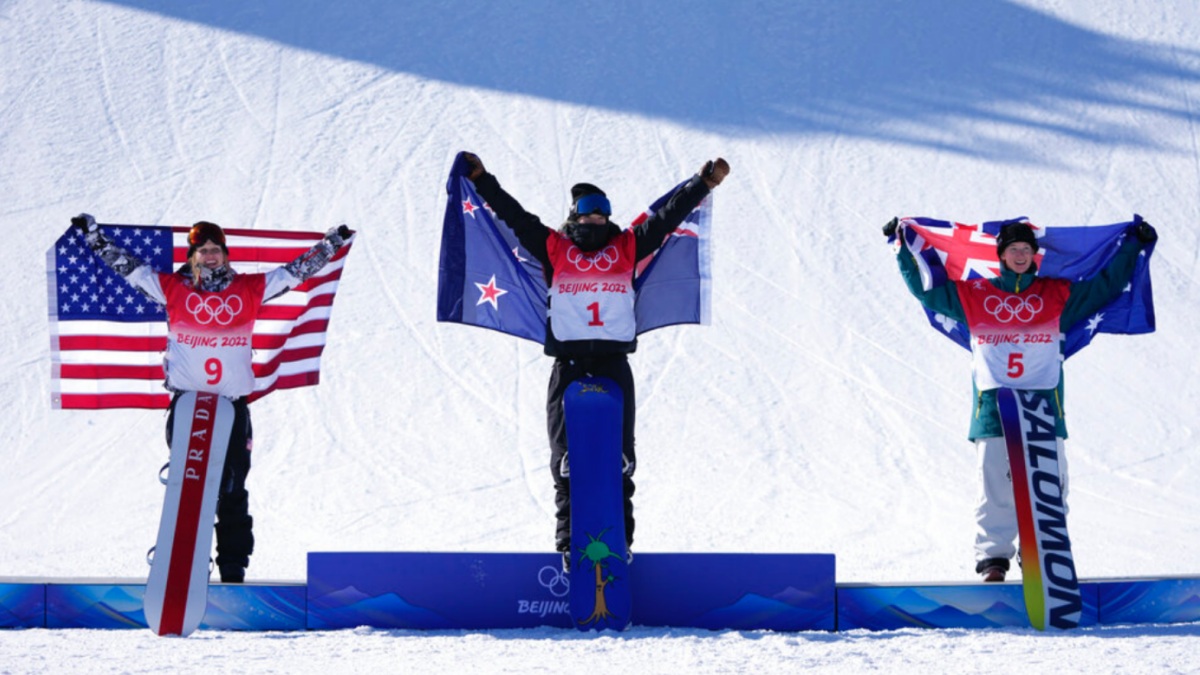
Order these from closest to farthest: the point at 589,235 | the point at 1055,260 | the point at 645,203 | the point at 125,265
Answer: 1. the point at 589,235
2. the point at 125,265
3. the point at 1055,260
4. the point at 645,203

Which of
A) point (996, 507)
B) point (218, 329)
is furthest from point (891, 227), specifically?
point (218, 329)

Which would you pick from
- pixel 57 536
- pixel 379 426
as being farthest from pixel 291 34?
pixel 57 536

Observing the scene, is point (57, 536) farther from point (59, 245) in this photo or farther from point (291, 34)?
point (291, 34)

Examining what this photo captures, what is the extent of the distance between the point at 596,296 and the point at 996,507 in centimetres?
156

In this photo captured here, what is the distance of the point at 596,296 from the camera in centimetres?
531

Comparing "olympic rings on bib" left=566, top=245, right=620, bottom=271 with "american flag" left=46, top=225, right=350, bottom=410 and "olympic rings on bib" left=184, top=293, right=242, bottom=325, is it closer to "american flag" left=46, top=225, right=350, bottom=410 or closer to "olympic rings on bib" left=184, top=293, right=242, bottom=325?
"american flag" left=46, top=225, right=350, bottom=410

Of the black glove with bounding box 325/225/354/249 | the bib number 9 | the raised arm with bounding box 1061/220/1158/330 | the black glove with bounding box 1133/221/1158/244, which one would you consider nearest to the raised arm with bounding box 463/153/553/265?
the black glove with bounding box 325/225/354/249

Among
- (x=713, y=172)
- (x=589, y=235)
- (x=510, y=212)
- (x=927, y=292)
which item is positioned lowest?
(x=927, y=292)

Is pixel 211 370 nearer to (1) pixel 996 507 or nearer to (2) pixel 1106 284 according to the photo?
(1) pixel 996 507

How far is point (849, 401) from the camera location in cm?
985

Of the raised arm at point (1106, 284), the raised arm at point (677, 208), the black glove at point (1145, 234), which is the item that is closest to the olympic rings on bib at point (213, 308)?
the raised arm at point (677, 208)

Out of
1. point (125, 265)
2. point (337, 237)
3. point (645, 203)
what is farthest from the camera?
point (645, 203)

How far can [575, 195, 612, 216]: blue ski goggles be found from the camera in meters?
5.38

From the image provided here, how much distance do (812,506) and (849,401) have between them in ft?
5.62
